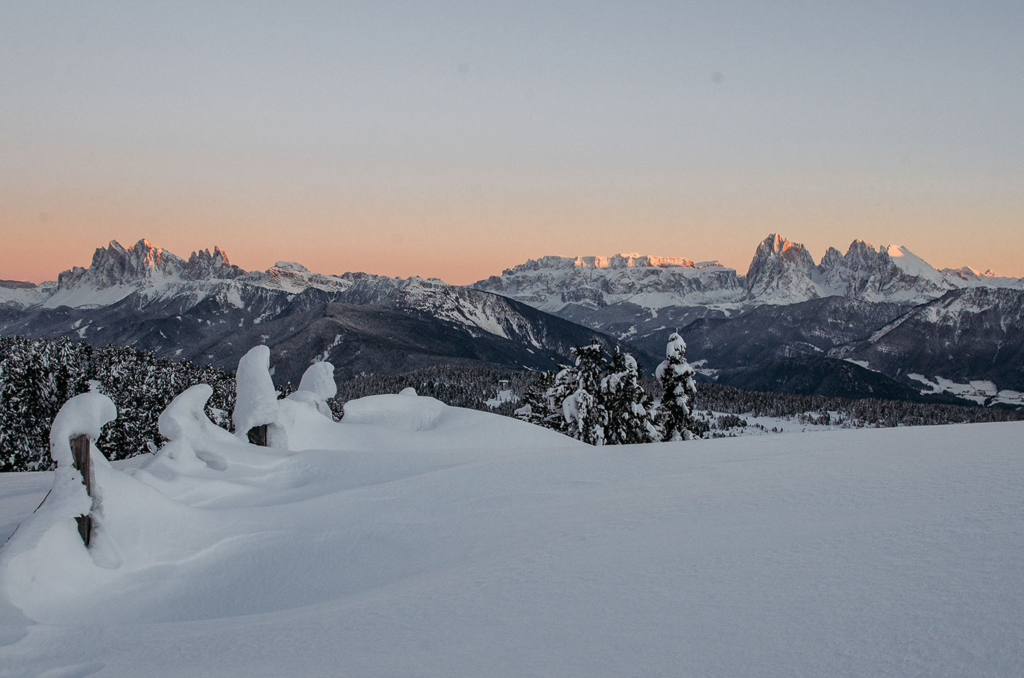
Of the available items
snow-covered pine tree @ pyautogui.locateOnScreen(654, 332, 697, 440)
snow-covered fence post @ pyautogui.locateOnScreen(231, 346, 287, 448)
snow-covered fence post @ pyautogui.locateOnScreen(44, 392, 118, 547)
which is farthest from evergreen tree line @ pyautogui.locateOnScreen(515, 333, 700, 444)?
snow-covered fence post @ pyautogui.locateOnScreen(44, 392, 118, 547)

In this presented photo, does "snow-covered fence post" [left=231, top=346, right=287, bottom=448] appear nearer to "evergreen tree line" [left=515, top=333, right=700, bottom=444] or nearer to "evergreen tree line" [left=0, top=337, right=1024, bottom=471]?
"evergreen tree line" [left=0, top=337, right=1024, bottom=471]

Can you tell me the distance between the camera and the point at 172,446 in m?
13.2

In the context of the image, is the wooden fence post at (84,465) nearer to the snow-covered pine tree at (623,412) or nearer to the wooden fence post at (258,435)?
the wooden fence post at (258,435)

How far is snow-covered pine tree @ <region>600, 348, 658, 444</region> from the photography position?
1542 inches

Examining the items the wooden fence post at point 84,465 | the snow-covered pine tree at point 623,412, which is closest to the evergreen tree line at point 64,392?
the snow-covered pine tree at point 623,412

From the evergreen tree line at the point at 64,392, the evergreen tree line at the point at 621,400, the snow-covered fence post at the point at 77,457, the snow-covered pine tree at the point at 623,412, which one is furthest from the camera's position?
the snow-covered pine tree at the point at 623,412

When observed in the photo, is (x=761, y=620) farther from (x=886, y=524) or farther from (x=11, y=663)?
(x=11, y=663)

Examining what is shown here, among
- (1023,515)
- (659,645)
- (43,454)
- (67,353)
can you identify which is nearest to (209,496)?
(659,645)

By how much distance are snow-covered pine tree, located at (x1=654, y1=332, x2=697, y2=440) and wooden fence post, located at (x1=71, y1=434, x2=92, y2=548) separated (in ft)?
112

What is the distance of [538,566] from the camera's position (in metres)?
7.30

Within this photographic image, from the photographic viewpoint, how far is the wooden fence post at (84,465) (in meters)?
9.22

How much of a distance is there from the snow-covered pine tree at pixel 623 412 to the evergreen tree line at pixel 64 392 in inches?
838

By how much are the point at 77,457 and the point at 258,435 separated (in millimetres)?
7572

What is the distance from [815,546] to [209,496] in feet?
34.6
